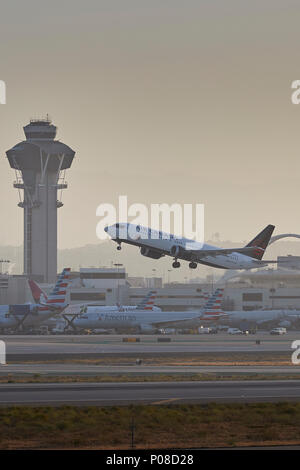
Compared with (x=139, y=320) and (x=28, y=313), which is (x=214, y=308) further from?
(x=28, y=313)

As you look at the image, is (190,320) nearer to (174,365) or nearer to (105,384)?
(174,365)

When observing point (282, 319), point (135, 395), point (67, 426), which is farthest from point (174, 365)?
point (282, 319)

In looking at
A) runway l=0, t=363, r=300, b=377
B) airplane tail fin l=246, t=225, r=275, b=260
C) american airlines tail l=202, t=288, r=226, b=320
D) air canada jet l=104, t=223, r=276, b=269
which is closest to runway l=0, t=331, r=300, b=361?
runway l=0, t=363, r=300, b=377

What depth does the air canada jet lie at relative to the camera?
104m

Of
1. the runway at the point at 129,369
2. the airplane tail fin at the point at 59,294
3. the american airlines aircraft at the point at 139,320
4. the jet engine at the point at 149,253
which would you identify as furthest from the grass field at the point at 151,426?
the airplane tail fin at the point at 59,294

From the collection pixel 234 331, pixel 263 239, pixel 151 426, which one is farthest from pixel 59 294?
pixel 151 426

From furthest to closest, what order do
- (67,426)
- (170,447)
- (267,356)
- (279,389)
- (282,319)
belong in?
1. (282,319)
2. (267,356)
3. (279,389)
4. (67,426)
5. (170,447)

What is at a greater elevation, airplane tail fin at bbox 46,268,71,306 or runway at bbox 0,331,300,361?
airplane tail fin at bbox 46,268,71,306

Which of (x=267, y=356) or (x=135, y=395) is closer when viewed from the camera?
(x=135, y=395)

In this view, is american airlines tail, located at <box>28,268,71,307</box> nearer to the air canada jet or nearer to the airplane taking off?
the airplane taking off

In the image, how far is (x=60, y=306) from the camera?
569ft

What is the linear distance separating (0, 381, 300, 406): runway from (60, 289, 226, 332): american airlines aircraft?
9699cm

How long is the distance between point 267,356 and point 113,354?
64.9 ft

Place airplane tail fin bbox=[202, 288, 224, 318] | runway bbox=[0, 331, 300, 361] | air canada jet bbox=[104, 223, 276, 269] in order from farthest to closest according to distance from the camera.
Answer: airplane tail fin bbox=[202, 288, 224, 318] < runway bbox=[0, 331, 300, 361] < air canada jet bbox=[104, 223, 276, 269]
